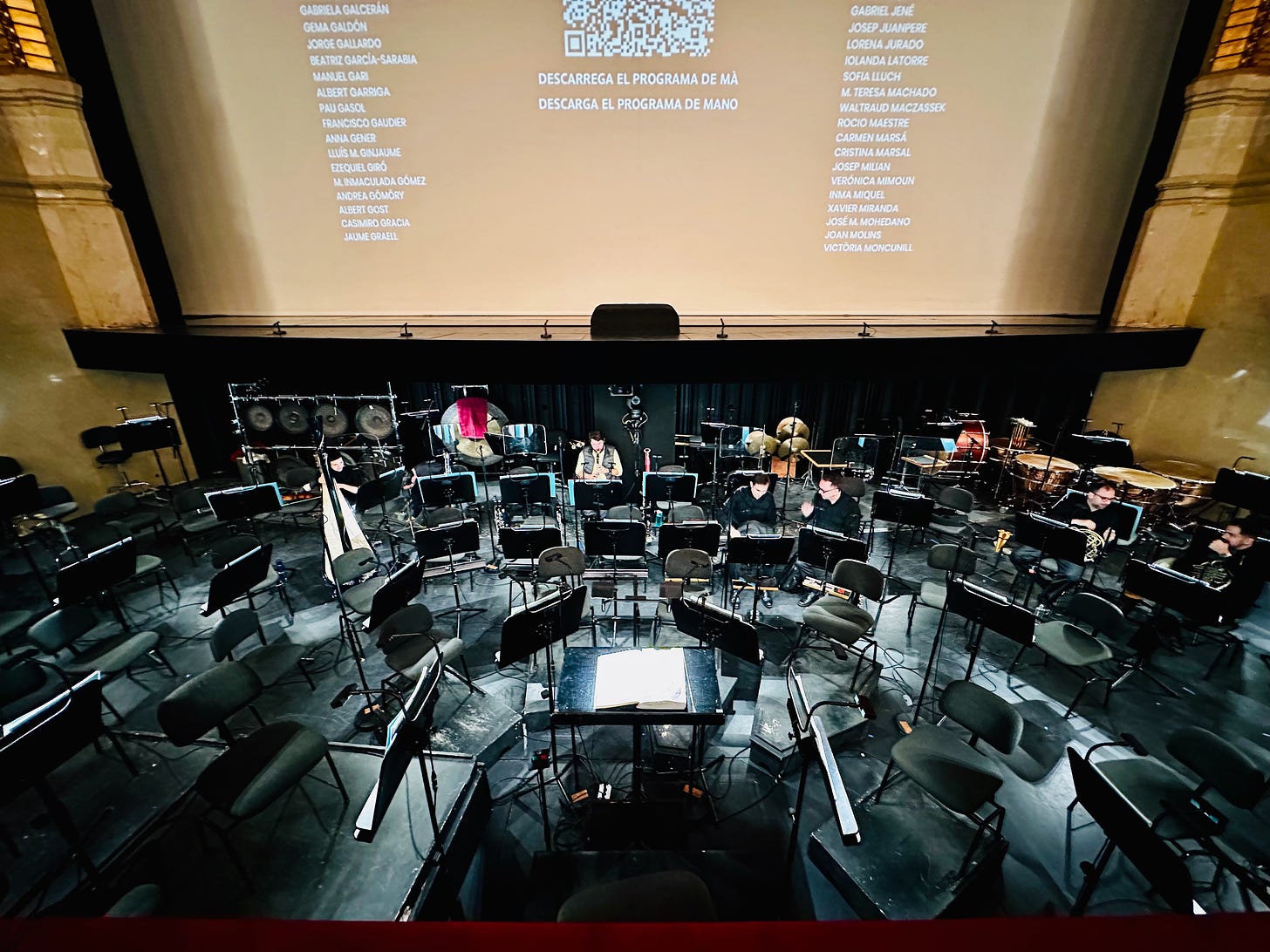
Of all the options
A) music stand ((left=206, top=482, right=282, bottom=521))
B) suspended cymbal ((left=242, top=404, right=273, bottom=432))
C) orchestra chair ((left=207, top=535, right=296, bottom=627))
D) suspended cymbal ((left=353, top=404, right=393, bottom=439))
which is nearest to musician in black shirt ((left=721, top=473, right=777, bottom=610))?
orchestra chair ((left=207, top=535, right=296, bottom=627))

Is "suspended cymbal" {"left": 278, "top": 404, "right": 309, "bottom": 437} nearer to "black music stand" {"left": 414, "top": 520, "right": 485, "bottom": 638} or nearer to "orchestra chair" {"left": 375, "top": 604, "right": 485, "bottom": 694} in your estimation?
"black music stand" {"left": 414, "top": 520, "right": 485, "bottom": 638}

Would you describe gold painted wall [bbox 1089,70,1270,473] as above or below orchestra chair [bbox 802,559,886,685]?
above

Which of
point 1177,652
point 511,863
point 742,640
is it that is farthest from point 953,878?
point 1177,652

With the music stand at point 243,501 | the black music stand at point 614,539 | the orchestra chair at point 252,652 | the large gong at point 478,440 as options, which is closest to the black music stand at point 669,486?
the black music stand at point 614,539

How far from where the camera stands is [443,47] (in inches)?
284

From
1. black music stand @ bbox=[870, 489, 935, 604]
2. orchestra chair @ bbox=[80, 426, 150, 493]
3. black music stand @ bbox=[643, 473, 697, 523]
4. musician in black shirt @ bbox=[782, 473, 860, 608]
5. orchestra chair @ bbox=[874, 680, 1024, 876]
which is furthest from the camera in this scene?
orchestra chair @ bbox=[80, 426, 150, 493]

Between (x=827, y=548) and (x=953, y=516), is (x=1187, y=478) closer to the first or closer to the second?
(x=953, y=516)

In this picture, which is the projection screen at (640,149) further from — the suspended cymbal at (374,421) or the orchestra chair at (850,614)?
the orchestra chair at (850,614)

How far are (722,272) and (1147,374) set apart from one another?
7.43 meters

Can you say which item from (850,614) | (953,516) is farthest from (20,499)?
(953,516)

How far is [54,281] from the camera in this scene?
8.07 m

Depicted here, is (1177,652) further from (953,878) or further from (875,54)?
(875,54)

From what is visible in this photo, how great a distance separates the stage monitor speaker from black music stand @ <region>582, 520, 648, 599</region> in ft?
11.4

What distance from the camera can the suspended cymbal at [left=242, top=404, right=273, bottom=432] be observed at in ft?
30.7
